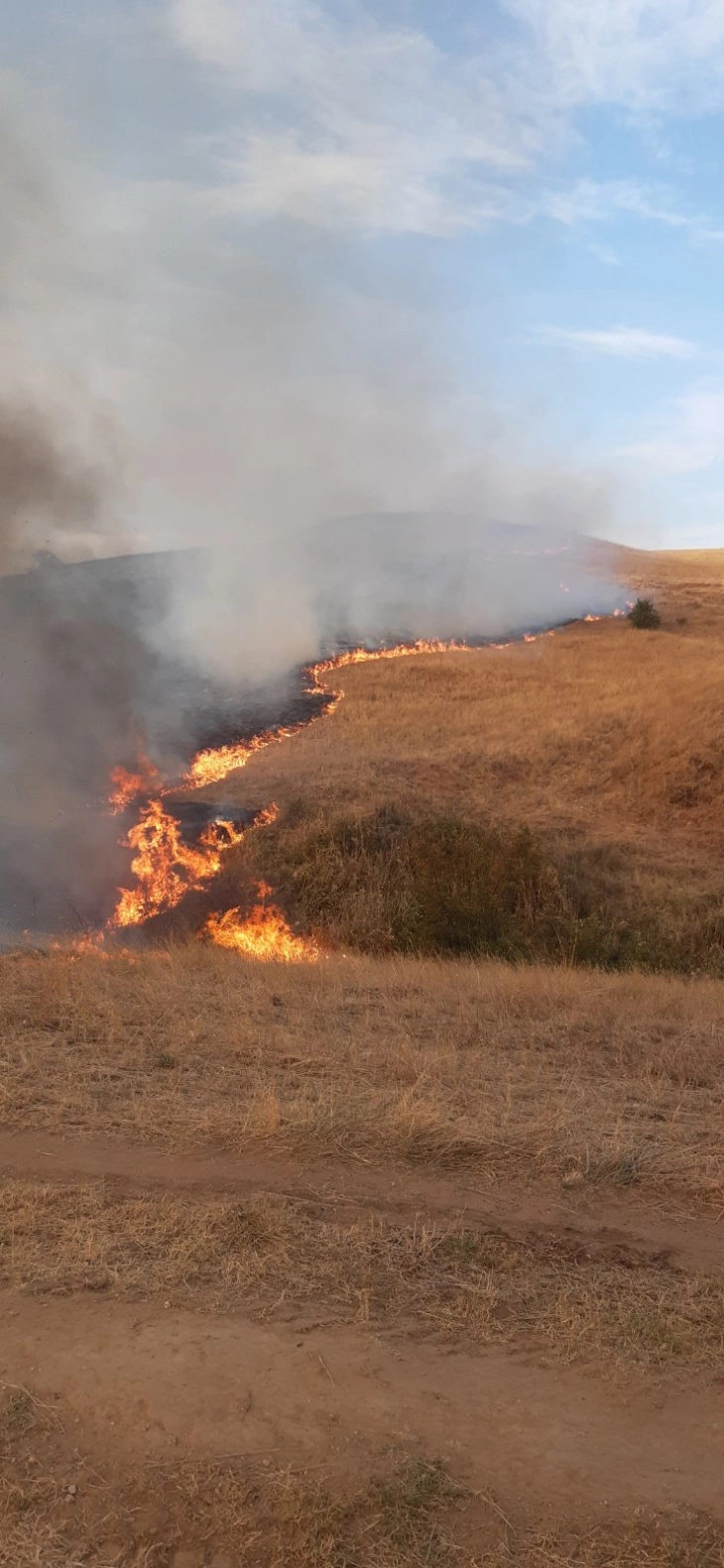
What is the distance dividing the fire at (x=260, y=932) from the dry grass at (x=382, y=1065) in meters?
4.18

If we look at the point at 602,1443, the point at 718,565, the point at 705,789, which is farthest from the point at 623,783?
the point at 718,565

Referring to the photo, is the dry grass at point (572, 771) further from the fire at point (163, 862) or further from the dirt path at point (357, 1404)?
the dirt path at point (357, 1404)

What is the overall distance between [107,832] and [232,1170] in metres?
15.0

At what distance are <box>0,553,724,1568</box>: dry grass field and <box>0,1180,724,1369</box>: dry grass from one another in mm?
17

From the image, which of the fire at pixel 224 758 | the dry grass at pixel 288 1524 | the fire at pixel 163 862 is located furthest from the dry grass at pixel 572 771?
the dry grass at pixel 288 1524

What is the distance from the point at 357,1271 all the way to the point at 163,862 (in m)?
14.7

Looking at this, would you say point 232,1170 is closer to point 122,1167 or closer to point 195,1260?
point 122,1167

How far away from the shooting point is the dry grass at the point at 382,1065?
5.93 meters

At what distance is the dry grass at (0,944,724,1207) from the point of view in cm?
593

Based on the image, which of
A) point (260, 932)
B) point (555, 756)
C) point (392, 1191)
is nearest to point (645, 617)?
point (555, 756)

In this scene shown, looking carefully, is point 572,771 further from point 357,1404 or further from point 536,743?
point 357,1404

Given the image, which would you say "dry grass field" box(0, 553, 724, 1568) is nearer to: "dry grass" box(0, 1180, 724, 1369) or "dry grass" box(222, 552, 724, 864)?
"dry grass" box(0, 1180, 724, 1369)

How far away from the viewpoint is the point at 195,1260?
14.9 ft

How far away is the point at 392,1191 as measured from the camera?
17.7ft
